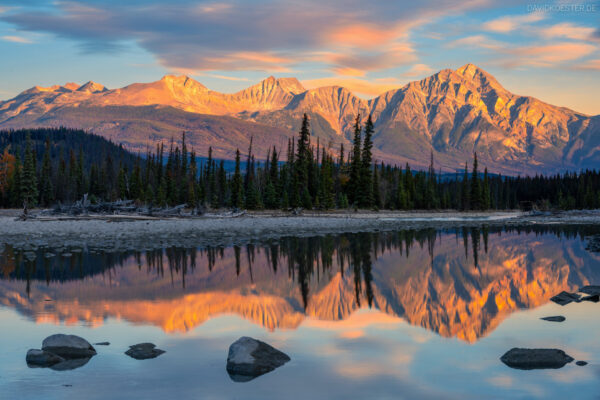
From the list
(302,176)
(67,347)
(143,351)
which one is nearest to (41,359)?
(67,347)

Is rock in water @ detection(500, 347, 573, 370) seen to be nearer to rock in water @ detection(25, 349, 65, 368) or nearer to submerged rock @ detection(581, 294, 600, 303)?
submerged rock @ detection(581, 294, 600, 303)

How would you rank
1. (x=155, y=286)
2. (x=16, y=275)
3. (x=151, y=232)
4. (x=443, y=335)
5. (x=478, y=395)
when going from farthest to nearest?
(x=151, y=232) < (x=16, y=275) < (x=155, y=286) < (x=443, y=335) < (x=478, y=395)

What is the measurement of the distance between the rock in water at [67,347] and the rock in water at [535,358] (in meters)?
7.85

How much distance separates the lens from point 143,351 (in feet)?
37.3

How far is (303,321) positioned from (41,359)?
20.3 ft

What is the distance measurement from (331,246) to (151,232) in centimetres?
1405

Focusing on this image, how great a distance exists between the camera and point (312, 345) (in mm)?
12320

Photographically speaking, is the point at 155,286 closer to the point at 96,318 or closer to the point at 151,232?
the point at 96,318

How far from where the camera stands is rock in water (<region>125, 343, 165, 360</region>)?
36.7ft

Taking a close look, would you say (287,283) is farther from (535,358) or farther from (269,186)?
(269,186)

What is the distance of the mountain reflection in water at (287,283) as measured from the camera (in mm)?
15375

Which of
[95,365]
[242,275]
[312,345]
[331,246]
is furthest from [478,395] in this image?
[331,246]

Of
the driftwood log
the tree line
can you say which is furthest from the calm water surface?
the tree line

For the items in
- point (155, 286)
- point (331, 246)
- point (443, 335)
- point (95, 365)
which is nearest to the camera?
point (95, 365)
